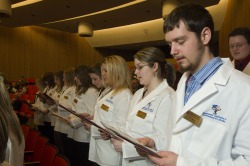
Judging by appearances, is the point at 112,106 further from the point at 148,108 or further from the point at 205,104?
the point at 205,104

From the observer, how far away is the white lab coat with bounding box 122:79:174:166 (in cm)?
183

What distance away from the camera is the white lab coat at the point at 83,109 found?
3.35 metres

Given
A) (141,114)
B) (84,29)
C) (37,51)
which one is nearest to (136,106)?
(141,114)

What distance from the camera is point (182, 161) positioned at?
43.6 inches

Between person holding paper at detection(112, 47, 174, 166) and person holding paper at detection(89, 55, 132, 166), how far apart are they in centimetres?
27

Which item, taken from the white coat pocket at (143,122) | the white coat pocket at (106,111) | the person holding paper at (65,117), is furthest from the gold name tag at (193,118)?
the person holding paper at (65,117)

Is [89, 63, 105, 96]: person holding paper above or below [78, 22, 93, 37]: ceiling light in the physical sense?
below

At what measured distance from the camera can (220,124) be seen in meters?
1.09

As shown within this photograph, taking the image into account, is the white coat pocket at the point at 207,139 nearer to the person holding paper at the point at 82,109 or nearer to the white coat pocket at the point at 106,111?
the white coat pocket at the point at 106,111

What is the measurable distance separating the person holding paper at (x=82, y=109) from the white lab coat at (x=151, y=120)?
4.56 ft

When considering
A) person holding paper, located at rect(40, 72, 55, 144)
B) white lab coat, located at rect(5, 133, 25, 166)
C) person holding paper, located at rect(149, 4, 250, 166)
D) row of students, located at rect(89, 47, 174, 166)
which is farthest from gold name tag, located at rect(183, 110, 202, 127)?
person holding paper, located at rect(40, 72, 55, 144)

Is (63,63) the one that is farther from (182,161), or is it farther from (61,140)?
(182,161)

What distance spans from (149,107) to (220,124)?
85cm

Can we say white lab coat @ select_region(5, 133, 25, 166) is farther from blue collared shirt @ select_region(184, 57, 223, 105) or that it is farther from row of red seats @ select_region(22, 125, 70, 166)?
blue collared shirt @ select_region(184, 57, 223, 105)
